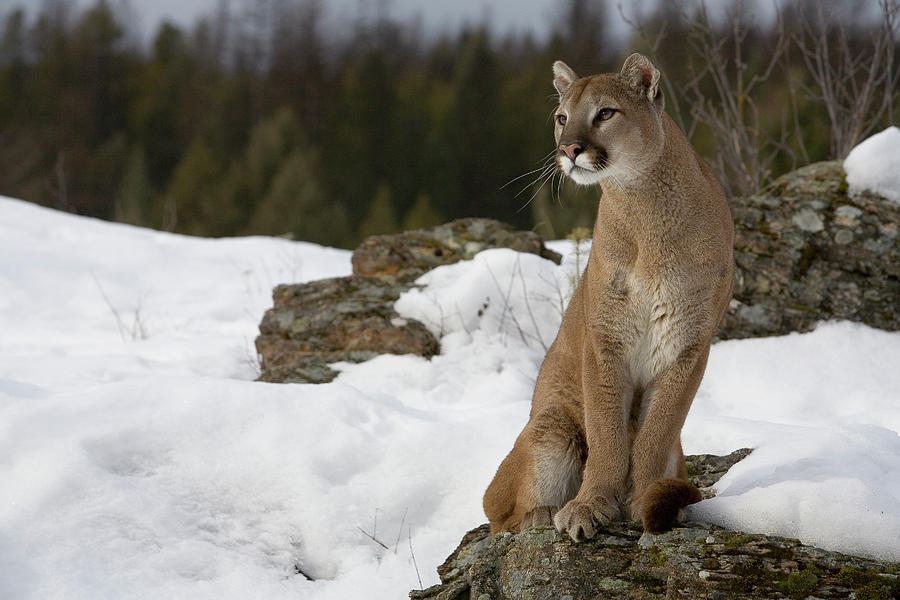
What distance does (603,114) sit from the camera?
3.40m

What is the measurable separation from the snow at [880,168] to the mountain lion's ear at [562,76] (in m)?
3.54

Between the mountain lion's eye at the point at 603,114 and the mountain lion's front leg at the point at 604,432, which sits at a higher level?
the mountain lion's eye at the point at 603,114

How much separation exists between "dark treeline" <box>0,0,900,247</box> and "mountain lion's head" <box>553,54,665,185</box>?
16.8 metres

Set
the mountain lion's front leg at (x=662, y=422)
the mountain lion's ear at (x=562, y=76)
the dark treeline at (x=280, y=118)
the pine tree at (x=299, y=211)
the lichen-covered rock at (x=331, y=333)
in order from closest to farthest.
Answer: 1. the mountain lion's front leg at (x=662, y=422)
2. the mountain lion's ear at (x=562, y=76)
3. the lichen-covered rock at (x=331, y=333)
4. the pine tree at (x=299, y=211)
5. the dark treeline at (x=280, y=118)

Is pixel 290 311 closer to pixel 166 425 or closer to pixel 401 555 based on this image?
pixel 166 425

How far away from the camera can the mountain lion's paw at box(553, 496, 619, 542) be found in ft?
9.98

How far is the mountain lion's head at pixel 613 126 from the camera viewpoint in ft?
10.8

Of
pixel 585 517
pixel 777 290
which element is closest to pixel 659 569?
pixel 585 517

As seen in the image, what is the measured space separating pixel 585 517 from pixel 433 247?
5034mm

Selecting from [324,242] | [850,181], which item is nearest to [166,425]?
[850,181]

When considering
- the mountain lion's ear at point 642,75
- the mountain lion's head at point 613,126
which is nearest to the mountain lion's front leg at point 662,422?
the mountain lion's head at point 613,126

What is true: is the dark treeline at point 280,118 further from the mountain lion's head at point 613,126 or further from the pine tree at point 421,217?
the mountain lion's head at point 613,126

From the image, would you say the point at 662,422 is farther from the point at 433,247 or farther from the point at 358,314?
the point at 433,247

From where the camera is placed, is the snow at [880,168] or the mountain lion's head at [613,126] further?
the snow at [880,168]
